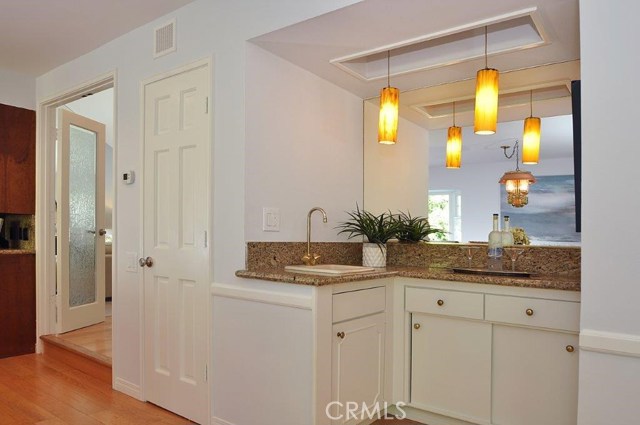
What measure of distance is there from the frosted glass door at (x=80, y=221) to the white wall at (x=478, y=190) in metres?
3.47

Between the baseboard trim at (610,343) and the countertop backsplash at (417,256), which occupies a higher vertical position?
the countertop backsplash at (417,256)

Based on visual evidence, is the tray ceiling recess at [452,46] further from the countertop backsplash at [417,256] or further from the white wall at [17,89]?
the white wall at [17,89]

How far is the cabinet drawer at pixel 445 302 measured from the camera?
2510 mm

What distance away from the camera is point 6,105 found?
419 centimetres

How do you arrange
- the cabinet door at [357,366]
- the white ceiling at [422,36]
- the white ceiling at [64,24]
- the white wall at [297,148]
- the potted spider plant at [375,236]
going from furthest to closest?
the potted spider plant at [375,236]
the white ceiling at [64,24]
the white wall at [297,148]
the cabinet door at [357,366]
the white ceiling at [422,36]

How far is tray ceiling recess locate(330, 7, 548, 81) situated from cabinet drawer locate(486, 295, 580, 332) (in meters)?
1.31

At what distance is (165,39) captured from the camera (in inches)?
118

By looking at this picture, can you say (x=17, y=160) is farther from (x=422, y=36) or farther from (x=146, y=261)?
(x=422, y=36)

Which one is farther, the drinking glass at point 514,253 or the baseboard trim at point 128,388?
the baseboard trim at point 128,388

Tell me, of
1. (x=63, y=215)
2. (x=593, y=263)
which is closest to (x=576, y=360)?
(x=593, y=263)

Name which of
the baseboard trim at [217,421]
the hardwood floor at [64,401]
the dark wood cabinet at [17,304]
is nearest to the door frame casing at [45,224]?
the dark wood cabinet at [17,304]

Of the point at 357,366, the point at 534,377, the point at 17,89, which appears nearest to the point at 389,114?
the point at 357,366

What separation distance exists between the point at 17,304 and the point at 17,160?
1.25 m

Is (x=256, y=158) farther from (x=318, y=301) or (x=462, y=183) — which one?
(x=462, y=183)
